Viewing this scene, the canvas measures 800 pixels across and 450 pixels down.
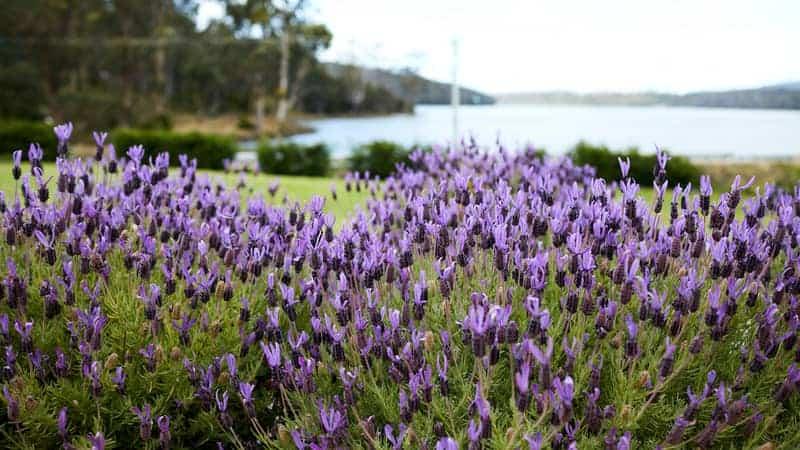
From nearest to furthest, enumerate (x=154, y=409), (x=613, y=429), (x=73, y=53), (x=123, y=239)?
(x=613, y=429) → (x=154, y=409) → (x=123, y=239) → (x=73, y=53)

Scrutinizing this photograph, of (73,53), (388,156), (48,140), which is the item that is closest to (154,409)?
(388,156)

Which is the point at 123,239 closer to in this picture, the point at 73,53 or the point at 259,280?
the point at 259,280

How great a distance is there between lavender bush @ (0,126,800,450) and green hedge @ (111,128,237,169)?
496 inches

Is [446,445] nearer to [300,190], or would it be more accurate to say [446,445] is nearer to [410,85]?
[300,190]

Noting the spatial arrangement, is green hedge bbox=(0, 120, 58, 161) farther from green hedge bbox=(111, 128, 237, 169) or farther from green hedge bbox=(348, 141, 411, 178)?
green hedge bbox=(348, 141, 411, 178)

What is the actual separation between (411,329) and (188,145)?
14394mm

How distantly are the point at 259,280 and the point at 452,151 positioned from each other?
2729 millimetres

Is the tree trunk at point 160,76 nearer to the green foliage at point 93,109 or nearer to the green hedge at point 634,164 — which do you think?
the green foliage at point 93,109

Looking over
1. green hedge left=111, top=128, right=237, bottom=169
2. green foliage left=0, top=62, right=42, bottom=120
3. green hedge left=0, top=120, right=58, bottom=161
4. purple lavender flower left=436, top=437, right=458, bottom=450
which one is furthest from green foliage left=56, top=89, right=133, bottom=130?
purple lavender flower left=436, top=437, right=458, bottom=450

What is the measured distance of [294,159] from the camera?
49.3 ft

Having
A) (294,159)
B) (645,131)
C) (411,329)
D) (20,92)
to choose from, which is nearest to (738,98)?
(645,131)

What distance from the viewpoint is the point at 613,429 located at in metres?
1.83

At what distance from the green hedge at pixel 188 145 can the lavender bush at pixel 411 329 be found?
1260 cm

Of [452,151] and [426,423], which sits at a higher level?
[452,151]
